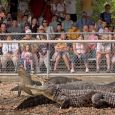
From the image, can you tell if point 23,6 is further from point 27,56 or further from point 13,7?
point 27,56

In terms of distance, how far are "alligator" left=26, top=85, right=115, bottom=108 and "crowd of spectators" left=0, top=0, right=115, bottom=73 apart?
2060 mm

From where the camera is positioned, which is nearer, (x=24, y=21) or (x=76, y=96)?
(x=76, y=96)

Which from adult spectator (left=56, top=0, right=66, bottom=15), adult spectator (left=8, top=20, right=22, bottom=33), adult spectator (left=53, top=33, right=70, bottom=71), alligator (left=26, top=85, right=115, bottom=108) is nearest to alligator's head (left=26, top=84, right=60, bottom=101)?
alligator (left=26, top=85, right=115, bottom=108)

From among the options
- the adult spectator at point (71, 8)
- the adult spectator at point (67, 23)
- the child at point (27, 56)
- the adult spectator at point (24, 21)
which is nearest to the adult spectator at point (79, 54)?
the child at point (27, 56)

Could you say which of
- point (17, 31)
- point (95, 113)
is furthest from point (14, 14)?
point (95, 113)

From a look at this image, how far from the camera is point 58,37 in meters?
13.4

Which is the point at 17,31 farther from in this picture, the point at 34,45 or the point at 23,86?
the point at 23,86

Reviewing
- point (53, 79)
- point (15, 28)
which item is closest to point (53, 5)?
point (15, 28)

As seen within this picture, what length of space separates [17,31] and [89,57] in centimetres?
283

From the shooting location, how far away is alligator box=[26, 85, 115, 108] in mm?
9570

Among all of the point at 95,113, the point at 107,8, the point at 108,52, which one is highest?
the point at 107,8

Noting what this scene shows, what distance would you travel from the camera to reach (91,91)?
31.8ft

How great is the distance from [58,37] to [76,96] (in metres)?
3.89

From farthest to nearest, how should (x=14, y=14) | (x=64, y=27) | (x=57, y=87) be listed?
(x=14, y=14)
(x=64, y=27)
(x=57, y=87)
